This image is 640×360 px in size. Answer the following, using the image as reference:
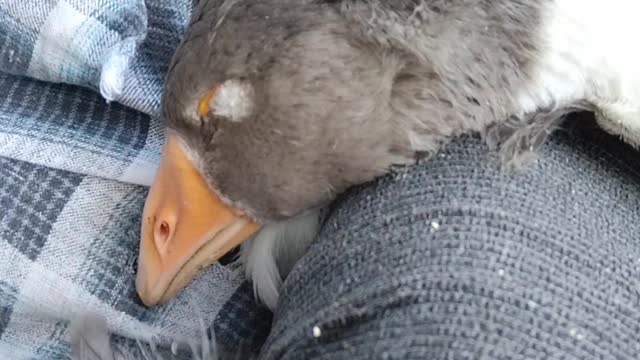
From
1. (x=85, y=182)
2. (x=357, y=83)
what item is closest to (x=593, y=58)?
(x=357, y=83)

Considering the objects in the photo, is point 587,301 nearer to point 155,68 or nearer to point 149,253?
point 149,253

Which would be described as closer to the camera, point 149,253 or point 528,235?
point 528,235

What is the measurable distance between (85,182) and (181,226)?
0.15 meters

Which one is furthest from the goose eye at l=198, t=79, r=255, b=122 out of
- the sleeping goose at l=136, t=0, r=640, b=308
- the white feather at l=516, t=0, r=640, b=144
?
the white feather at l=516, t=0, r=640, b=144

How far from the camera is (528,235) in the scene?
59 cm

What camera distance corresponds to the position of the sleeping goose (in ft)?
2.02

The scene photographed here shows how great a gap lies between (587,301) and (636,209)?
10 centimetres

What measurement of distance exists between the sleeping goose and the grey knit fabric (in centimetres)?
2

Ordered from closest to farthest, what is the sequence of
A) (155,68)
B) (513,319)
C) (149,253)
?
(513,319) < (149,253) < (155,68)

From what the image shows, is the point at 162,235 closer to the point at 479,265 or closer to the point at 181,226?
the point at 181,226

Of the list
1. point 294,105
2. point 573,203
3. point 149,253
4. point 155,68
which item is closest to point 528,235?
point 573,203

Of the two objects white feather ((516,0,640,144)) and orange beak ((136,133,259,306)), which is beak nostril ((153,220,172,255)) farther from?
white feather ((516,0,640,144))

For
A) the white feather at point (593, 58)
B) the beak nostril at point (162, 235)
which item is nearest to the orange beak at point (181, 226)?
the beak nostril at point (162, 235)

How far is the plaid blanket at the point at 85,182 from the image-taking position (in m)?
0.76
